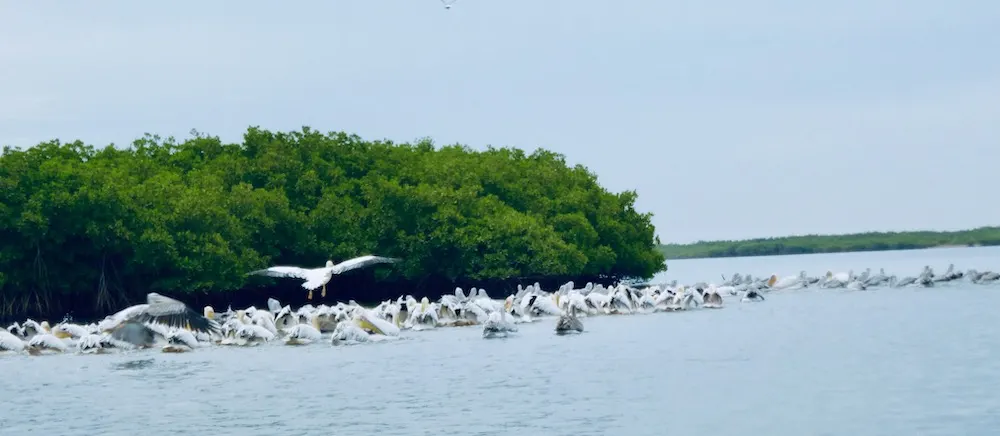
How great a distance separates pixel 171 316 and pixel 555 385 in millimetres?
10991

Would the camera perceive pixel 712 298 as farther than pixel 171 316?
Yes

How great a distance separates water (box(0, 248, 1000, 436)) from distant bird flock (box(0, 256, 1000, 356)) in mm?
700

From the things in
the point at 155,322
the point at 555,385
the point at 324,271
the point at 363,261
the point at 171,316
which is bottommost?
the point at 555,385

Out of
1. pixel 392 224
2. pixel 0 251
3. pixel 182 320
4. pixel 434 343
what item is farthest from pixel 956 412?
pixel 392 224

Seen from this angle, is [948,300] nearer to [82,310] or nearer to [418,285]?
[418,285]

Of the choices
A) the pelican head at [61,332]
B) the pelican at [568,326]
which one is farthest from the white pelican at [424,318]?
the pelican head at [61,332]

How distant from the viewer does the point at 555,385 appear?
866 inches

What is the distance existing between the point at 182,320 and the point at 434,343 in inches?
201

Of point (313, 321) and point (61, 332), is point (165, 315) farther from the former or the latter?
point (313, 321)

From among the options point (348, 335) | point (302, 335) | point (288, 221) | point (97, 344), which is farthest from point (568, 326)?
point (288, 221)

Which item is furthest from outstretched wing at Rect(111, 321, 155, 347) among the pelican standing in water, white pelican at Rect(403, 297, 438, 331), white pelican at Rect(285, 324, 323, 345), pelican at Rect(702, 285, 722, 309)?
pelican at Rect(702, 285, 722, 309)

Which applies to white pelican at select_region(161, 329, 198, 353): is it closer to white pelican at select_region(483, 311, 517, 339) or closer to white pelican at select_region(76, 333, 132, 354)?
white pelican at select_region(76, 333, 132, 354)

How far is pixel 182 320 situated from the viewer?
30016mm

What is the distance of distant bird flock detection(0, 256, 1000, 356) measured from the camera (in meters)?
30.1
